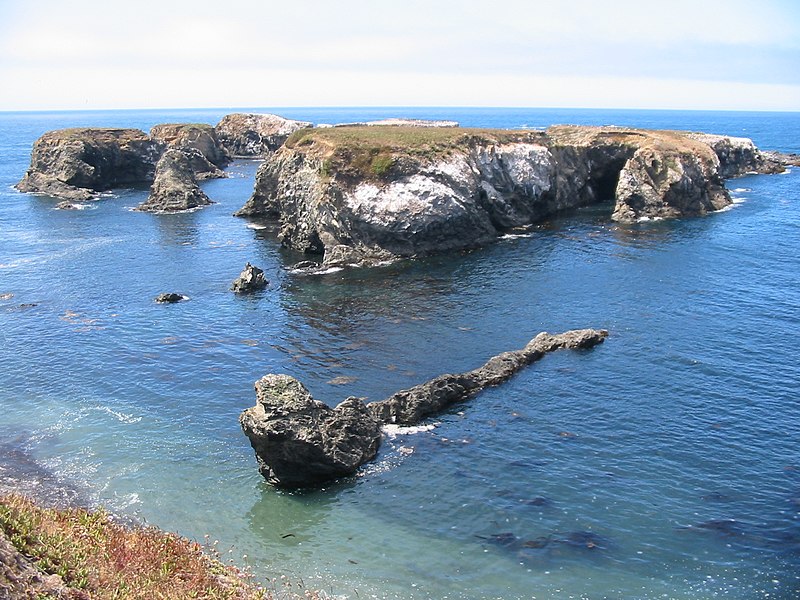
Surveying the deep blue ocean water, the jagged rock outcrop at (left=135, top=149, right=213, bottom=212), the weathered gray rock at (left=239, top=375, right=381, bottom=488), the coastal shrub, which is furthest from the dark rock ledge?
the jagged rock outcrop at (left=135, top=149, right=213, bottom=212)

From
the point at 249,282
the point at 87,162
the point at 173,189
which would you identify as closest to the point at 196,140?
the point at 87,162

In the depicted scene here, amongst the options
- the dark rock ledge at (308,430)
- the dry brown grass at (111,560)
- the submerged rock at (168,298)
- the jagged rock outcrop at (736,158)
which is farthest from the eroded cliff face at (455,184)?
the dry brown grass at (111,560)

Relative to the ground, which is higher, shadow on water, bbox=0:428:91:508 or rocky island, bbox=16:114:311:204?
rocky island, bbox=16:114:311:204

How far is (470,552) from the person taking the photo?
93.6 ft

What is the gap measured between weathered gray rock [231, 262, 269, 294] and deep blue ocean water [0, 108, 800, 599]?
1539 mm

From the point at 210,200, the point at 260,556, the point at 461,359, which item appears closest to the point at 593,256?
the point at 461,359

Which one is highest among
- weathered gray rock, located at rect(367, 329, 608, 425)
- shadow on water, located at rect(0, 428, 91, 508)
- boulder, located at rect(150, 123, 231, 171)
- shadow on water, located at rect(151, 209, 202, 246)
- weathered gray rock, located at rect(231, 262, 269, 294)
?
boulder, located at rect(150, 123, 231, 171)

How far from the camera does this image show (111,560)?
2064 centimetres

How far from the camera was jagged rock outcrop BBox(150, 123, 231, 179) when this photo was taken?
16112 cm

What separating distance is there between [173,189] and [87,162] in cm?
3572

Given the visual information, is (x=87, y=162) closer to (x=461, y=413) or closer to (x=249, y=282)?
(x=249, y=282)

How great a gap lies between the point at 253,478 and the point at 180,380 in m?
14.8

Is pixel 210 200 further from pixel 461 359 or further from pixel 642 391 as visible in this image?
pixel 642 391

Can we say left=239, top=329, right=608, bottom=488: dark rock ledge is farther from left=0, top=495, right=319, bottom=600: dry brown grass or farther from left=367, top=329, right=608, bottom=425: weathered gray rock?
left=0, top=495, right=319, bottom=600: dry brown grass
